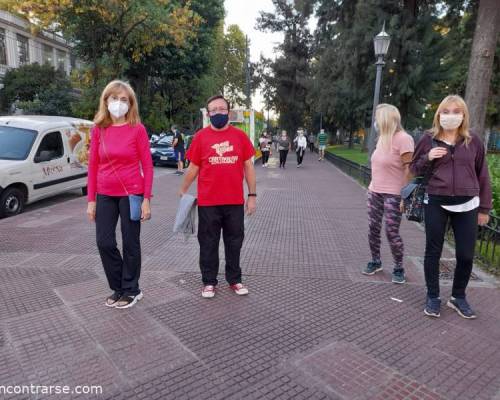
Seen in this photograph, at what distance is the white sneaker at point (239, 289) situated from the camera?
12.8ft

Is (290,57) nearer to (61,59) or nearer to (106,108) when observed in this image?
(61,59)

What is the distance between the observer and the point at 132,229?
345 centimetres

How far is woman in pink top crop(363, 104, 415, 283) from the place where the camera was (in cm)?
404

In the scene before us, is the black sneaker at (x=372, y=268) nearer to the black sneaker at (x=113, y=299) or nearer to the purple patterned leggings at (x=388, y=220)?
the purple patterned leggings at (x=388, y=220)

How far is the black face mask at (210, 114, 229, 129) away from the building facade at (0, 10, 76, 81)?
968 inches

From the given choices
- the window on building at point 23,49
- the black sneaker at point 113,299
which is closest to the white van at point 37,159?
the black sneaker at point 113,299

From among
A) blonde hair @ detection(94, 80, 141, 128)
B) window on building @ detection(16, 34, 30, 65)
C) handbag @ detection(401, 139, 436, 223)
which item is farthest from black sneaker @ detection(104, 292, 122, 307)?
window on building @ detection(16, 34, 30, 65)

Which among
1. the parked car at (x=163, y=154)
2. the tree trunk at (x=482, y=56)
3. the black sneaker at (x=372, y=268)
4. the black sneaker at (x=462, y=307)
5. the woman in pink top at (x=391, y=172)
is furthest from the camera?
the parked car at (x=163, y=154)

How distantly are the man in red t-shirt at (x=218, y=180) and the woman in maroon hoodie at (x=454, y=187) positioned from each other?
62.2 inches

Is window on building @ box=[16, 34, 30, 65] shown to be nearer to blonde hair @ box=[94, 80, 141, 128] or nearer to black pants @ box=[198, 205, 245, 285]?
blonde hair @ box=[94, 80, 141, 128]

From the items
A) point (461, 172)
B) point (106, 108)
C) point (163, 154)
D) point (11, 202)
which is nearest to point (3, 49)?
point (163, 154)

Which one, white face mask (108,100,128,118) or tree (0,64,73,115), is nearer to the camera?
white face mask (108,100,128,118)

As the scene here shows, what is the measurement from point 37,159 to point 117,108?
5.56 meters

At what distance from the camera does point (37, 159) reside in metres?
→ 7.91
